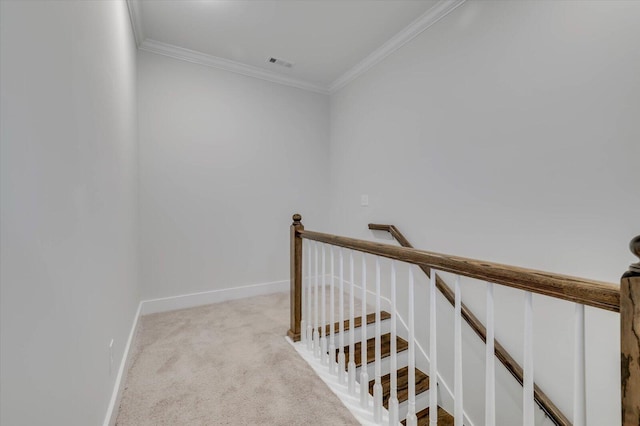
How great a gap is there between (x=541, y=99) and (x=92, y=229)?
7.89ft

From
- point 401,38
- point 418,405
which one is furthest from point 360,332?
point 401,38

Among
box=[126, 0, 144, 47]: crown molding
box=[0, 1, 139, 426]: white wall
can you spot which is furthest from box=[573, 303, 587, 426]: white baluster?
box=[126, 0, 144, 47]: crown molding

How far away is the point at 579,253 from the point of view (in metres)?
1.49

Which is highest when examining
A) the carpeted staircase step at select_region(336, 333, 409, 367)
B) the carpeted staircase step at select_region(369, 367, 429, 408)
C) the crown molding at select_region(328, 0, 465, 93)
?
the crown molding at select_region(328, 0, 465, 93)

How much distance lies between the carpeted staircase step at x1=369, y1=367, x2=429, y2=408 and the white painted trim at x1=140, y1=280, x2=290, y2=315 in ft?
5.13

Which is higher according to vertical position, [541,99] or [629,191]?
[541,99]

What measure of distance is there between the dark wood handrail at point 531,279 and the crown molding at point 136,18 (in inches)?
103

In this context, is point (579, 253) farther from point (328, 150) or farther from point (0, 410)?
point (328, 150)

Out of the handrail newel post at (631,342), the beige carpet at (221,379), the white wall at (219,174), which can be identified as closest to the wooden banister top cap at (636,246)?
the handrail newel post at (631,342)

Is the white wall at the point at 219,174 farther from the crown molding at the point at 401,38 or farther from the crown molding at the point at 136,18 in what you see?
the crown molding at the point at 401,38

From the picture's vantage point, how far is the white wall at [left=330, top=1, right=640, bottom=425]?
1.38m

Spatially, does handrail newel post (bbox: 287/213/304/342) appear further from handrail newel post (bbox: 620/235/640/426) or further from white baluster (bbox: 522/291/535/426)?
handrail newel post (bbox: 620/235/640/426)

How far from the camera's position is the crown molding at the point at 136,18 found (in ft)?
6.94

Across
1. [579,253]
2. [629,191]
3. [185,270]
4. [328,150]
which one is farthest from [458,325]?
[328,150]
